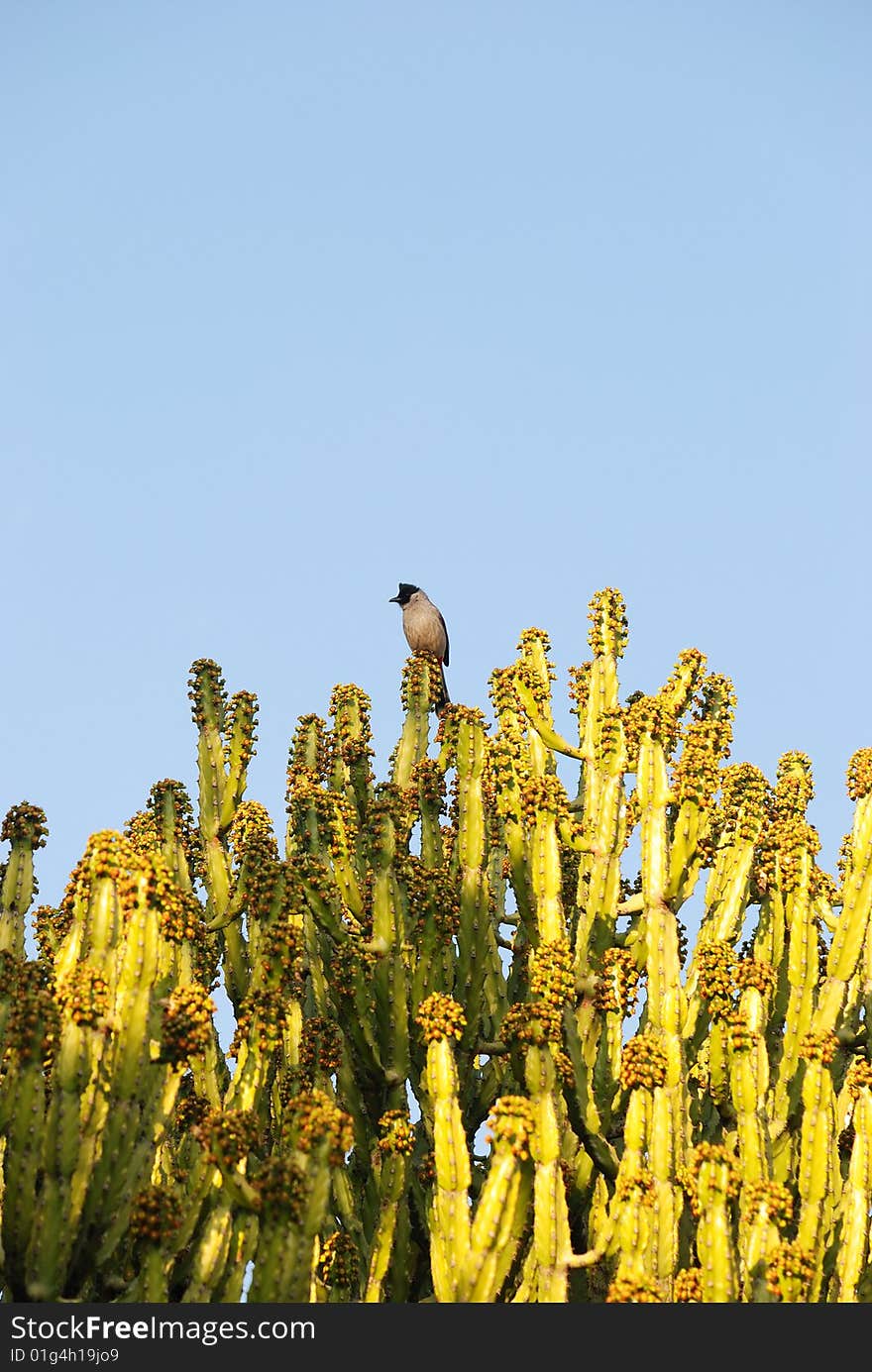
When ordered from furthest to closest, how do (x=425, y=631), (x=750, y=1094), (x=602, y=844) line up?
(x=425, y=631), (x=602, y=844), (x=750, y=1094)

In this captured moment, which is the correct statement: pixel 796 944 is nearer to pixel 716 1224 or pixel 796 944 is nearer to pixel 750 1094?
pixel 750 1094

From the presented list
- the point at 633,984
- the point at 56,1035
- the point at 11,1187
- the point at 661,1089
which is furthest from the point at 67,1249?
the point at 633,984

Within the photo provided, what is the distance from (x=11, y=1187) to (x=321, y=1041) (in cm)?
289

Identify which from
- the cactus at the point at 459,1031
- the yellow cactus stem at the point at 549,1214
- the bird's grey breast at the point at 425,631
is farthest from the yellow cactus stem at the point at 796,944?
the bird's grey breast at the point at 425,631

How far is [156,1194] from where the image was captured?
801cm

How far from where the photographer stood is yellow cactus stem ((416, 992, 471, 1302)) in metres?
8.20

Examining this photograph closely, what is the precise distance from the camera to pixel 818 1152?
29.0 ft

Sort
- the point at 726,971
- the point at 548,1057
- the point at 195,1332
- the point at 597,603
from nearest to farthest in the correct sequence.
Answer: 1. the point at 195,1332
2. the point at 548,1057
3. the point at 726,971
4. the point at 597,603

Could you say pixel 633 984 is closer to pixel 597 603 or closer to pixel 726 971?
pixel 726 971

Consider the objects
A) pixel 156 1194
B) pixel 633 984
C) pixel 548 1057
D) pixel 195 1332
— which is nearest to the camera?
pixel 195 1332

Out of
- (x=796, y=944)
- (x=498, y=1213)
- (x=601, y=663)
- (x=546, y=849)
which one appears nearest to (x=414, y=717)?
(x=601, y=663)

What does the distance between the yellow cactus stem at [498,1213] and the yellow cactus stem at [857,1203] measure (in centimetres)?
189

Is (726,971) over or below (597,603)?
below

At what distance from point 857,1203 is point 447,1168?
7.50ft
